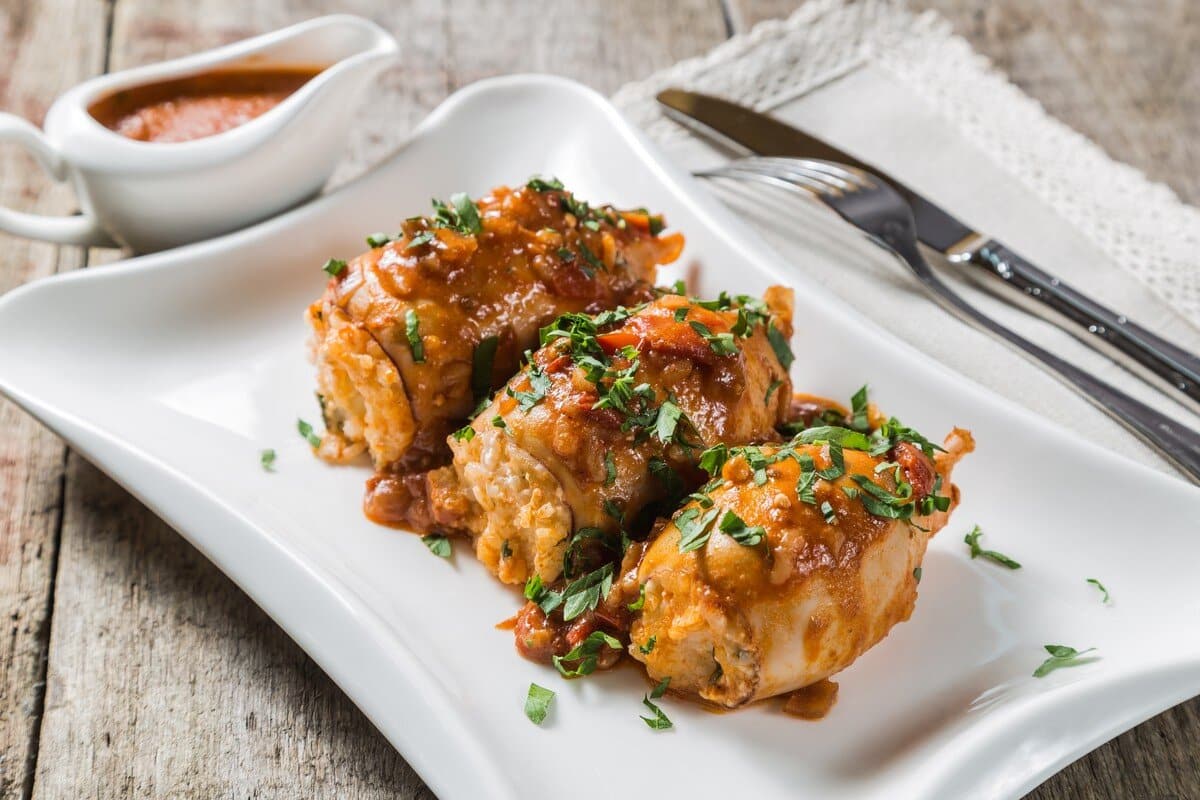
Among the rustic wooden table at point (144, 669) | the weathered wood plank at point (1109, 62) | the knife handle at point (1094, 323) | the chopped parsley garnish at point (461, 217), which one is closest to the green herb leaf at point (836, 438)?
the rustic wooden table at point (144, 669)

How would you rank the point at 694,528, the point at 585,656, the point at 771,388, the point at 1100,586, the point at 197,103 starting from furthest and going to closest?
the point at 197,103 → the point at 771,388 → the point at 1100,586 → the point at 585,656 → the point at 694,528

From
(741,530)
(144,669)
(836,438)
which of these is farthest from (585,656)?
(144,669)

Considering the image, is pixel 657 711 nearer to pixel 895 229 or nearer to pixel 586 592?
pixel 586 592

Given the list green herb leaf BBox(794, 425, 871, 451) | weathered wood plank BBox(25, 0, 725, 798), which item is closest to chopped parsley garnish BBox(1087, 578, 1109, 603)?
green herb leaf BBox(794, 425, 871, 451)

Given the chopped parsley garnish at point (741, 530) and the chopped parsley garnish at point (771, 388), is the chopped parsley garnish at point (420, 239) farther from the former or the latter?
the chopped parsley garnish at point (741, 530)

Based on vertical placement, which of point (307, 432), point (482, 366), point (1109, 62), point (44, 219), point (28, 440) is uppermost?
point (1109, 62)

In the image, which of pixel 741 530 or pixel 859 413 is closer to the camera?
pixel 741 530

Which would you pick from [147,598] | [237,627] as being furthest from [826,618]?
[147,598]

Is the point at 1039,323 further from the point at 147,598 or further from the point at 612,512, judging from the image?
the point at 147,598

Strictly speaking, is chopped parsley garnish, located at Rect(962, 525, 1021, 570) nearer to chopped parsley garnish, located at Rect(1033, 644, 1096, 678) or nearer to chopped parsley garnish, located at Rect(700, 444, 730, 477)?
chopped parsley garnish, located at Rect(1033, 644, 1096, 678)
